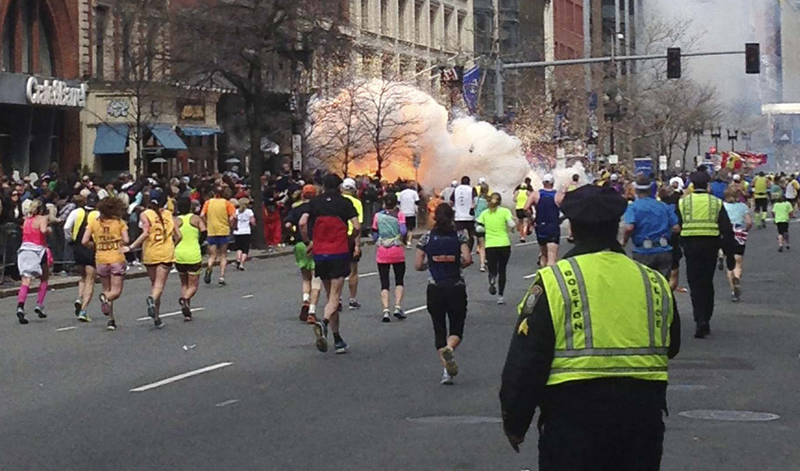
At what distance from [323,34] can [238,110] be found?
16.0 m

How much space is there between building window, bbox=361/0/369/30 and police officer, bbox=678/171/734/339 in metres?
47.5

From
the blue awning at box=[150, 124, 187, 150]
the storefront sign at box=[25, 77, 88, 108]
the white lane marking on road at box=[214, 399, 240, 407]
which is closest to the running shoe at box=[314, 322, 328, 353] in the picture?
the white lane marking on road at box=[214, 399, 240, 407]

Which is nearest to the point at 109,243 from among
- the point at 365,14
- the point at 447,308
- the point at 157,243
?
the point at 157,243

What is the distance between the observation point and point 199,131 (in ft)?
160

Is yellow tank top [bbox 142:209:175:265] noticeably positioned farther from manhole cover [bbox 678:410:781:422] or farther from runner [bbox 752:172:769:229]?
runner [bbox 752:172:769:229]

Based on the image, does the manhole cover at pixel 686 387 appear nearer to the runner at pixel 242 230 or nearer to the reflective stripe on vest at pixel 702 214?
the reflective stripe on vest at pixel 702 214

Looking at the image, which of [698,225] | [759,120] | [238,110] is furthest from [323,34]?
[759,120]

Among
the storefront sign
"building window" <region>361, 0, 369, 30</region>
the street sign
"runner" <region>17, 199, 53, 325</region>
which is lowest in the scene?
"runner" <region>17, 199, 53, 325</region>

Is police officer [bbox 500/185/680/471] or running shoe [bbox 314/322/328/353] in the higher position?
police officer [bbox 500/185/680/471]

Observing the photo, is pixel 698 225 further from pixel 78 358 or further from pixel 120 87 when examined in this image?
pixel 120 87

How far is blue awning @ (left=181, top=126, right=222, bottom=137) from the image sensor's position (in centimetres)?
4806

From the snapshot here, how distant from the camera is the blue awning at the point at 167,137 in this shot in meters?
45.8

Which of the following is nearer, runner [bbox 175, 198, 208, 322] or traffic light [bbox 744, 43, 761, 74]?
runner [bbox 175, 198, 208, 322]

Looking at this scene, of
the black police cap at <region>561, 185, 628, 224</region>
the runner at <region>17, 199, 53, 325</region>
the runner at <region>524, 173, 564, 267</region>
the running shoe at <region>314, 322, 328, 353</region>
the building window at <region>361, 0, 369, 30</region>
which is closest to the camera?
the black police cap at <region>561, 185, 628, 224</region>
